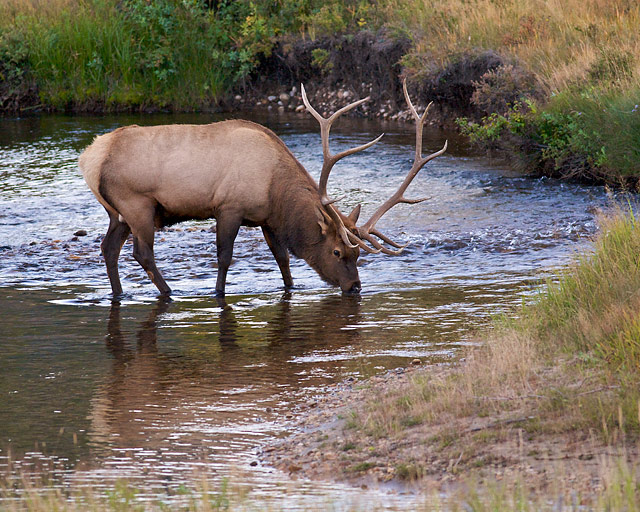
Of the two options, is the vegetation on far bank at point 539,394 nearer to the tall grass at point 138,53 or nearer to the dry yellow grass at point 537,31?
the dry yellow grass at point 537,31

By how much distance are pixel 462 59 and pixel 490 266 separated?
300 inches

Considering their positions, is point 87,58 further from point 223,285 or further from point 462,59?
point 223,285

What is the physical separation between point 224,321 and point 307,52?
43.2 feet

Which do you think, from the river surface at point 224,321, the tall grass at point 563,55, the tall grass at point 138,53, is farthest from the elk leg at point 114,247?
the tall grass at point 138,53

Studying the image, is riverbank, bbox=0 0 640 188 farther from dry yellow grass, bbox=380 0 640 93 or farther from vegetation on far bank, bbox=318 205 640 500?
vegetation on far bank, bbox=318 205 640 500

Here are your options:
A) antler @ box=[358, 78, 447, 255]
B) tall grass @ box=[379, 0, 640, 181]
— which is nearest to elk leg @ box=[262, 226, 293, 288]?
antler @ box=[358, 78, 447, 255]

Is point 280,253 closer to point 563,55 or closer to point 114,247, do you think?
point 114,247

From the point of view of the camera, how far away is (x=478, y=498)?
4.01m

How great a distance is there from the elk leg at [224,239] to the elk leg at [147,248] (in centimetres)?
50

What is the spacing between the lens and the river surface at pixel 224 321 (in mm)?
5180

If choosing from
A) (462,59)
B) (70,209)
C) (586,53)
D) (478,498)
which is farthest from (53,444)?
(462,59)

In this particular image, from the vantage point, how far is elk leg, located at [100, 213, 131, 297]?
9.27 metres

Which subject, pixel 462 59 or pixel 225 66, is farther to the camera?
pixel 225 66

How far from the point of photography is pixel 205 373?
679cm
